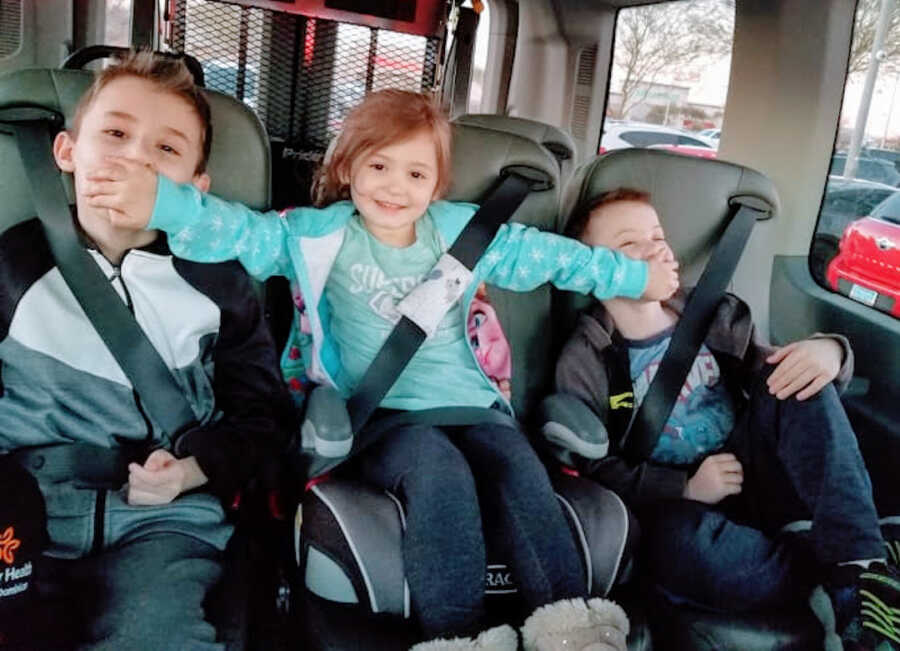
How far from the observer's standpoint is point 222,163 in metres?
2.07

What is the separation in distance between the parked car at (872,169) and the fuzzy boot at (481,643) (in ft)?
6.58

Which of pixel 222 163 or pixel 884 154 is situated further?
pixel 884 154

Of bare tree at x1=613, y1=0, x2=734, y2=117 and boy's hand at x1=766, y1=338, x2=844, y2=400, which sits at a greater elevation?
bare tree at x1=613, y1=0, x2=734, y2=117

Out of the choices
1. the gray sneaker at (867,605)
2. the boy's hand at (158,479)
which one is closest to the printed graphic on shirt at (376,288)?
the boy's hand at (158,479)

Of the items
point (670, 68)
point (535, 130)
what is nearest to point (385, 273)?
point (535, 130)

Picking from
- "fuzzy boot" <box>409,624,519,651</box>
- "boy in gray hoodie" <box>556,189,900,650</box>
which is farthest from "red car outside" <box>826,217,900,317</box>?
"fuzzy boot" <box>409,624,519,651</box>

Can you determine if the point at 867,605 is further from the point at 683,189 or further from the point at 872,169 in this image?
the point at 872,169

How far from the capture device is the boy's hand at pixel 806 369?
2.03 m

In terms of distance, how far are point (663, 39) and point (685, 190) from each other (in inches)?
71.5

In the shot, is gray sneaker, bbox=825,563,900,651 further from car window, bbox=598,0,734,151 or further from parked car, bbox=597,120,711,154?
parked car, bbox=597,120,711,154

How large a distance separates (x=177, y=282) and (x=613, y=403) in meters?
1.08

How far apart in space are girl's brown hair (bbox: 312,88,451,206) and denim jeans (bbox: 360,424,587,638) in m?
0.63

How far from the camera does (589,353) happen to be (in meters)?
2.25

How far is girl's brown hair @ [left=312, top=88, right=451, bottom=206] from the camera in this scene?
2037 millimetres
